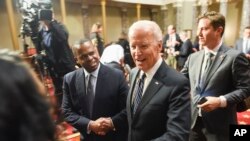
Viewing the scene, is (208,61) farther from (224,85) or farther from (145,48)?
(145,48)

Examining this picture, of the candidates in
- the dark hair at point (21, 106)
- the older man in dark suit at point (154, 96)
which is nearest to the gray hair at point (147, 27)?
the older man in dark suit at point (154, 96)

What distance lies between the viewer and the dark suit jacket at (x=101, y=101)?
7.54 feet

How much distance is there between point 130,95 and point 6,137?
144cm

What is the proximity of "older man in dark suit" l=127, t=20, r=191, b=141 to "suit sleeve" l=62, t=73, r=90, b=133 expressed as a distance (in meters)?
0.52

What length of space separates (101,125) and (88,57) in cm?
63

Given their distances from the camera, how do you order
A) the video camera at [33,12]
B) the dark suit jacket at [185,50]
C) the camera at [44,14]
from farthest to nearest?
the dark suit jacket at [185,50] < the video camera at [33,12] < the camera at [44,14]

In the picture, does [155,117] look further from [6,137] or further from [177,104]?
[6,137]

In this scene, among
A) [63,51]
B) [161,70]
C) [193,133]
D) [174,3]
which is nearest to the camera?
[161,70]

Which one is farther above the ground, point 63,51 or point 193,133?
point 63,51

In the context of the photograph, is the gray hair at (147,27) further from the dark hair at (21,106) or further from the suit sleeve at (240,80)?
the dark hair at (21,106)

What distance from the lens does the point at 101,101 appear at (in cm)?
230

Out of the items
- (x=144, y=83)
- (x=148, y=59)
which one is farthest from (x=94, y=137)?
(x=148, y=59)

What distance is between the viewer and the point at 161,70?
1833mm

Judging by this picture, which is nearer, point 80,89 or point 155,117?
point 155,117
